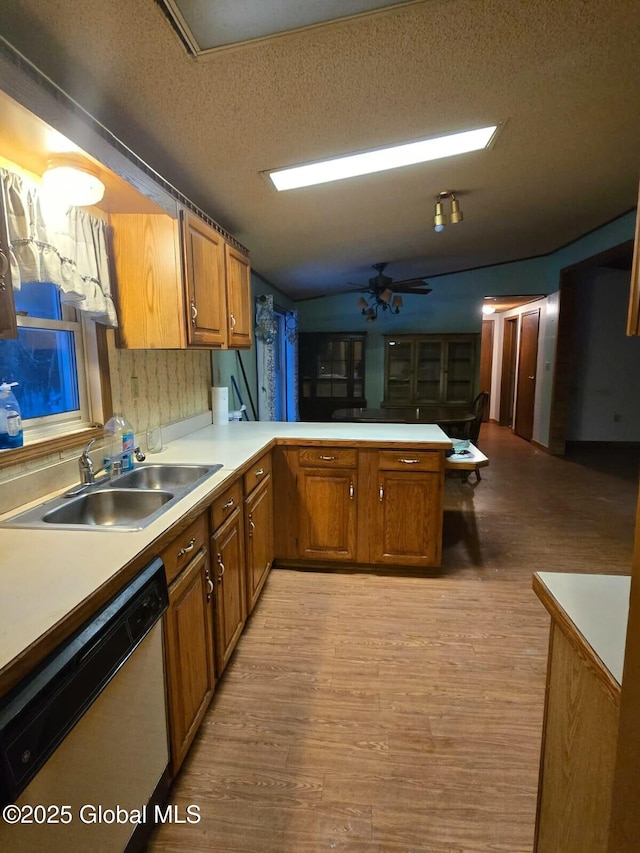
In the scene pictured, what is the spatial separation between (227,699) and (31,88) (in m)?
2.05

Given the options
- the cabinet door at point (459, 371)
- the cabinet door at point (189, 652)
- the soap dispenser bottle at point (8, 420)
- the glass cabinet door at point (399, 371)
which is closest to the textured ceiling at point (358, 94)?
the soap dispenser bottle at point (8, 420)

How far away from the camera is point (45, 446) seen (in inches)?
61.8

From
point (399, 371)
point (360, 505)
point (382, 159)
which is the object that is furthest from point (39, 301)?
point (399, 371)

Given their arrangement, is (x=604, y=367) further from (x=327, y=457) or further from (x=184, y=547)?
(x=184, y=547)

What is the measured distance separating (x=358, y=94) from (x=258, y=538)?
2029 millimetres

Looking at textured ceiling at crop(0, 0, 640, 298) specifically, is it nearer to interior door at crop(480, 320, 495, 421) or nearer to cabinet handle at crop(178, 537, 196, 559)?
cabinet handle at crop(178, 537, 196, 559)

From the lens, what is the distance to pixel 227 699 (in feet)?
5.75

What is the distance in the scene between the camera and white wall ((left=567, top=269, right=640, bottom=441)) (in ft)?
19.5

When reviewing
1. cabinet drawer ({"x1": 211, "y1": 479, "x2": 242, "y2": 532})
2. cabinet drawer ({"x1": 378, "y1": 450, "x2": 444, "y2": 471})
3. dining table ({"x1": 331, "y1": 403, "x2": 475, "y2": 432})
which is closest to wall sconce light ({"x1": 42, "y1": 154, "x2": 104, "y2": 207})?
cabinet drawer ({"x1": 211, "y1": 479, "x2": 242, "y2": 532})

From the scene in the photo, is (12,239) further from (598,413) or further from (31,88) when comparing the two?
(598,413)

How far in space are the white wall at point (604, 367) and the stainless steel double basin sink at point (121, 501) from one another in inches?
240

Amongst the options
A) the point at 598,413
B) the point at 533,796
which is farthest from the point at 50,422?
the point at 598,413

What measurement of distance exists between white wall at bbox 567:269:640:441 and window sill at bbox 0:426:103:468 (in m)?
6.40

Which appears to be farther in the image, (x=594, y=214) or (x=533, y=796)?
(x=594, y=214)
